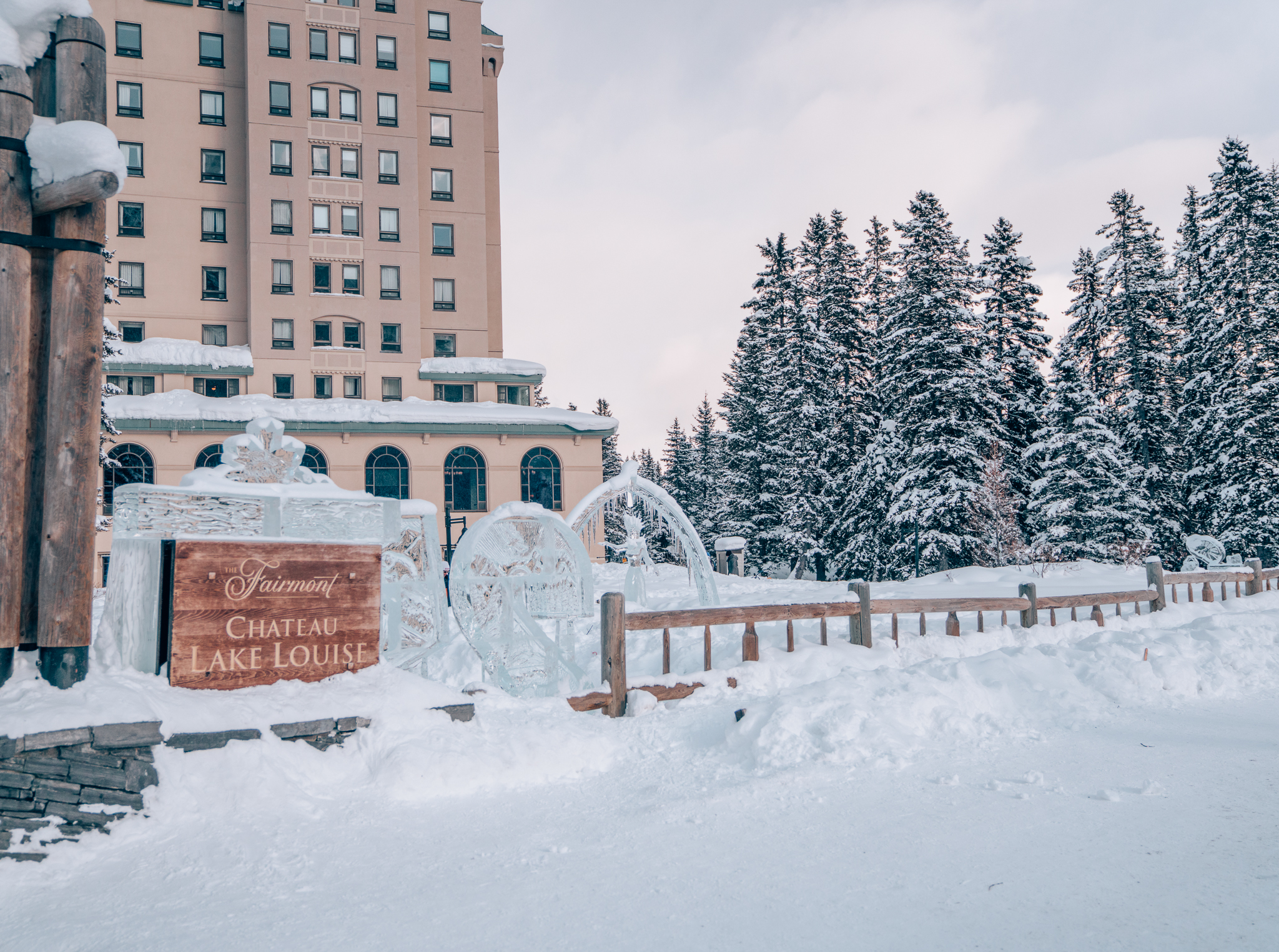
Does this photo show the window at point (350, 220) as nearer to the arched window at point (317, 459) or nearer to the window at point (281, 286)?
the window at point (281, 286)

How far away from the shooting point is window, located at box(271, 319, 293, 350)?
30094 mm

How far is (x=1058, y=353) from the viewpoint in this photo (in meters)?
27.4

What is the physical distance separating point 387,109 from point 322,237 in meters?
5.57

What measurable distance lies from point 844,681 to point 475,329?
93.1 feet

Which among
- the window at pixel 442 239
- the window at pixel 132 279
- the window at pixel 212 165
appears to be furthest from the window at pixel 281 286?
the window at pixel 442 239

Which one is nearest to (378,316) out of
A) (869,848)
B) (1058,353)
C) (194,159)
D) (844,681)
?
(194,159)

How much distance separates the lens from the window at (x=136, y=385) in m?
27.8

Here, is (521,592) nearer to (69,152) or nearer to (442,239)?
(69,152)

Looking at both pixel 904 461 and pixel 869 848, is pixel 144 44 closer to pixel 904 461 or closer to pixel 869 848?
pixel 904 461

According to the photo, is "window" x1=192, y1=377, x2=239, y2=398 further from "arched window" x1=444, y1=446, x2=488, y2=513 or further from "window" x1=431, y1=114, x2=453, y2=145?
"window" x1=431, y1=114, x2=453, y2=145

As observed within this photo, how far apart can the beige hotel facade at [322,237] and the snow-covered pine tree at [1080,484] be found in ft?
45.8

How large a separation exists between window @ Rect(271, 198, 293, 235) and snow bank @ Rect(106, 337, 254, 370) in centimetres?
459

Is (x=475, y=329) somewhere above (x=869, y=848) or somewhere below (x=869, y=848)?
above

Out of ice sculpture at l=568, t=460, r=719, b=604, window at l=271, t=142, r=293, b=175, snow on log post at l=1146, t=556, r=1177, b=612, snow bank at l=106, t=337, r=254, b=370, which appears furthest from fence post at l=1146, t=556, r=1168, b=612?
window at l=271, t=142, r=293, b=175
